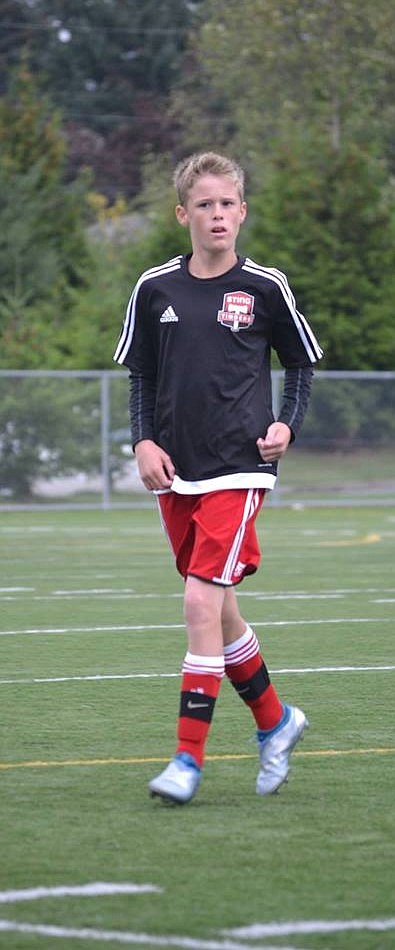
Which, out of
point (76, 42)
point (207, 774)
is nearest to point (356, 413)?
point (207, 774)

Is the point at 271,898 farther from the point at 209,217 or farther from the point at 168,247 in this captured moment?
the point at 168,247

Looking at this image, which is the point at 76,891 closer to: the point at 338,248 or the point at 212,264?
the point at 212,264

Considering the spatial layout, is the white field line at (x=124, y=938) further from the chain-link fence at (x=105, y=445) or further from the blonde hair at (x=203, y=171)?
the chain-link fence at (x=105, y=445)

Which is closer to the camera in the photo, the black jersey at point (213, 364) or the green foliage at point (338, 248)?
the black jersey at point (213, 364)

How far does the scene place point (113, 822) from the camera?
17.9 ft

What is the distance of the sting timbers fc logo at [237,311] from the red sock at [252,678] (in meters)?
0.98

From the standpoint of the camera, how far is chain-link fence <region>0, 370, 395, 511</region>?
89.5ft

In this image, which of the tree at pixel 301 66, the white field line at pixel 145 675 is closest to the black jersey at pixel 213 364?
the white field line at pixel 145 675

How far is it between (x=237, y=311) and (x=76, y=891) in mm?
2102

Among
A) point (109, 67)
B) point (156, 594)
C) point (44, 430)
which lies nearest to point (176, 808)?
point (156, 594)

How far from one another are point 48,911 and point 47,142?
126ft

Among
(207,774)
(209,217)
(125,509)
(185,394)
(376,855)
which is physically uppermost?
(209,217)

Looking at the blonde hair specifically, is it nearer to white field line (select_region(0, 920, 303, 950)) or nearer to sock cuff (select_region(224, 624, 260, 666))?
sock cuff (select_region(224, 624, 260, 666))

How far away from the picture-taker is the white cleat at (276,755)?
5953mm
